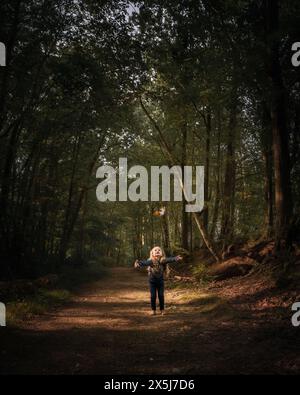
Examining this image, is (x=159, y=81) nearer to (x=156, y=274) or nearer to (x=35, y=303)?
(x=156, y=274)

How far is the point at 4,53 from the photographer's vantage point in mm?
13383

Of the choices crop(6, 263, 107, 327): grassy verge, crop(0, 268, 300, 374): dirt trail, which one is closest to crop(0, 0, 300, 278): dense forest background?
crop(6, 263, 107, 327): grassy verge

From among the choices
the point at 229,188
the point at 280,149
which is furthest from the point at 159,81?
the point at 280,149

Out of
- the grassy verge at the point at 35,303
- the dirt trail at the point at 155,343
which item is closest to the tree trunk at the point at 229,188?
the grassy verge at the point at 35,303

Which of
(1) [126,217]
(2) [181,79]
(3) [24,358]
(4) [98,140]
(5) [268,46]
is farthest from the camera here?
(1) [126,217]

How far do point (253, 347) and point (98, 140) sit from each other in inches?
923

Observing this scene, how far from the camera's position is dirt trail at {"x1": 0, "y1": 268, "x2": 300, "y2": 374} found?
6.27 meters

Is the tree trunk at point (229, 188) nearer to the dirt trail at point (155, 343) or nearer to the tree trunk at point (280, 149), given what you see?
the tree trunk at point (280, 149)

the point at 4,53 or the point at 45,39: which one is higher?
the point at 45,39

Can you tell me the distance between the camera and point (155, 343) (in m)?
8.08

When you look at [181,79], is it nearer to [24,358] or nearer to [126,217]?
[24,358]

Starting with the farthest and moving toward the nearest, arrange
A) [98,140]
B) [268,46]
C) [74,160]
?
1. [98,140]
2. [74,160]
3. [268,46]

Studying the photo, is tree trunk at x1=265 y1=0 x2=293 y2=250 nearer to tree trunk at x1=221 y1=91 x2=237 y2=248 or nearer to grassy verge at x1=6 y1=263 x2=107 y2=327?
tree trunk at x1=221 y1=91 x2=237 y2=248

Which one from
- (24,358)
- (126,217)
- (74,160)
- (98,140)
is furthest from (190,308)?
(126,217)
